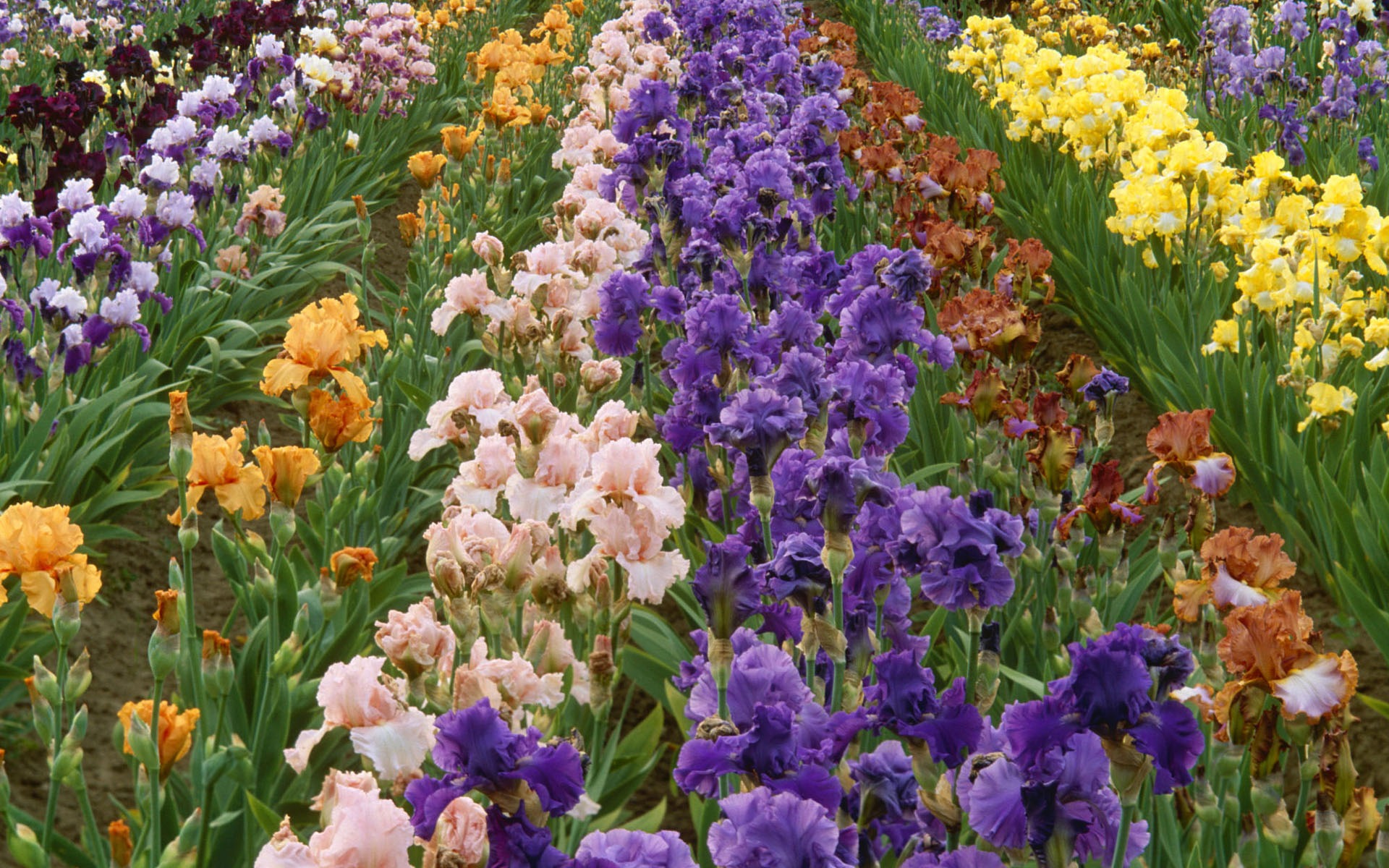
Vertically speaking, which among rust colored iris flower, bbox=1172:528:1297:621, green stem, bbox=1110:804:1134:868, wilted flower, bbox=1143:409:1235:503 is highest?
wilted flower, bbox=1143:409:1235:503

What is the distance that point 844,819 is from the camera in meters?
1.42

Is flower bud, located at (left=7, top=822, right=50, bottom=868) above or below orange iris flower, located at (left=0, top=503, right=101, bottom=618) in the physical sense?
below

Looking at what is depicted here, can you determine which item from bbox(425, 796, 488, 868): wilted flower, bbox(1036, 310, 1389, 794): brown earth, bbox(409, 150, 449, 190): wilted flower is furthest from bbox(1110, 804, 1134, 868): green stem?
bbox(409, 150, 449, 190): wilted flower

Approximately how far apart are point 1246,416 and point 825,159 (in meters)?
1.84

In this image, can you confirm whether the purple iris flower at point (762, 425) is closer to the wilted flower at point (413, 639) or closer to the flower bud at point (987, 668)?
the flower bud at point (987, 668)

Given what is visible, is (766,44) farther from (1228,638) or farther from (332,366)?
(1228,638)

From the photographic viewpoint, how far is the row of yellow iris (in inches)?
124

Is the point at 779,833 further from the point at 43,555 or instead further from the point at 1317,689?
the point at 43,555

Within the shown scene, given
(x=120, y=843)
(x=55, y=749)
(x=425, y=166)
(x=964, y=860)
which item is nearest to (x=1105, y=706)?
(x=964, y=860)

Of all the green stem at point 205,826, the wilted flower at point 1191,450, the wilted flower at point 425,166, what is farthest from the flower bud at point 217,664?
the wilted flower at point 425,166

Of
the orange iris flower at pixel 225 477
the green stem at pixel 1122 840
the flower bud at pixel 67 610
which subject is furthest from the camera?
the orange iris flower at pixel 225 477

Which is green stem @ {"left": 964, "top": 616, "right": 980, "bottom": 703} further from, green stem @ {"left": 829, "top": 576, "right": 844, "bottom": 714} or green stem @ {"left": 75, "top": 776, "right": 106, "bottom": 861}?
green stem @ {"left": 75, "top": 776, "right": 106, "bottom": 861}

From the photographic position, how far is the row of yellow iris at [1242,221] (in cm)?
316

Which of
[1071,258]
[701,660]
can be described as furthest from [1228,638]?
[1071,258]
